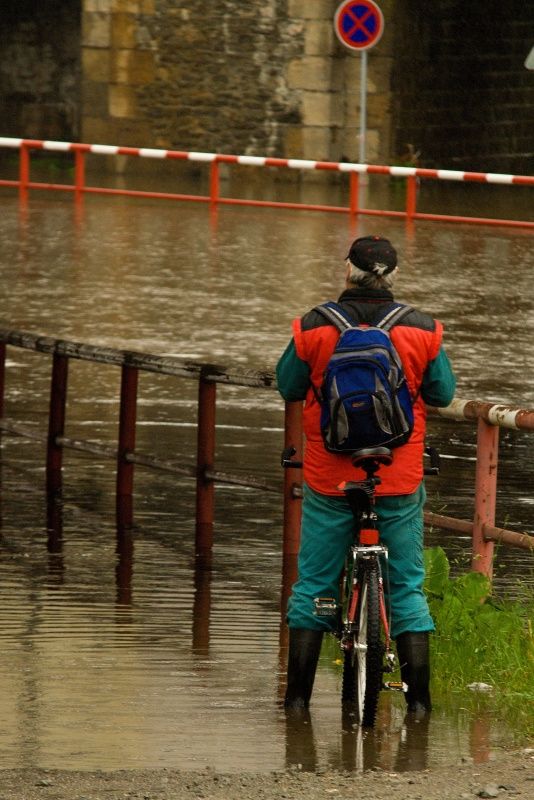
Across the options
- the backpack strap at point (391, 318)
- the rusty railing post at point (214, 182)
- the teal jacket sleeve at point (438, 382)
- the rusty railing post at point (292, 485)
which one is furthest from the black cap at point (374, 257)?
the rusty railing post at point (214, 182)

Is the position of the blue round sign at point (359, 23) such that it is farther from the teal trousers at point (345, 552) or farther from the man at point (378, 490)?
the teal trousers at point (345, 552)

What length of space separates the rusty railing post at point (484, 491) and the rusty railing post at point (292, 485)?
3.87 ft

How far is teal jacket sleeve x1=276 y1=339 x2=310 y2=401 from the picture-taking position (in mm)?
6047

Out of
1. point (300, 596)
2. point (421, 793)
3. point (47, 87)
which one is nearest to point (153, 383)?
point (300, 596)

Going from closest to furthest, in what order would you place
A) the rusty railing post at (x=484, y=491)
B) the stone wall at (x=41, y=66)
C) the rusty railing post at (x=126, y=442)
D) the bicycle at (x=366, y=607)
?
the bicycle at (x=366, y=607) < the rusty railing post at (x=484, y=491) < the rusty railing post at (x=126, y=442) < the stone wall at (x=41, y=66)

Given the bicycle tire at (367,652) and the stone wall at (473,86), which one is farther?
the stone wall at (473,86)

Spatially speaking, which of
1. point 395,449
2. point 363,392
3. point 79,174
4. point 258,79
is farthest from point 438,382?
point 258,79

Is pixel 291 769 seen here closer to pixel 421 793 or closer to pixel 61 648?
pixel 421 793

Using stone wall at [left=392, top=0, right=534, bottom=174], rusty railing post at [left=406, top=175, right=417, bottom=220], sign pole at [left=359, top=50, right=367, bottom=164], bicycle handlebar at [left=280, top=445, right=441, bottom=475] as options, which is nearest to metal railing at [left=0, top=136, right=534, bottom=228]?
rusty railing post at [left=406, top=175, right=417, bottom=220]

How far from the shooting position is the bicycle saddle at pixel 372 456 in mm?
5840

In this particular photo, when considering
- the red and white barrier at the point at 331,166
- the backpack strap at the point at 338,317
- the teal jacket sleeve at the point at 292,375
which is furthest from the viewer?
the red and white barrier at the point at 331,166

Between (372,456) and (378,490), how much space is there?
0.54 feet

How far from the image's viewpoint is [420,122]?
3138 centimetres

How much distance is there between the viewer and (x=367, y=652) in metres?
5.85
